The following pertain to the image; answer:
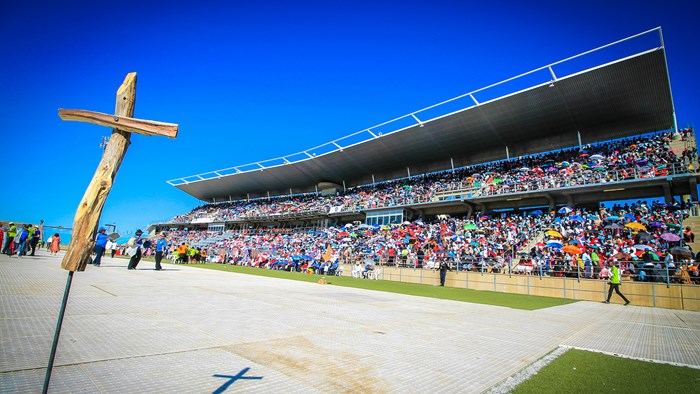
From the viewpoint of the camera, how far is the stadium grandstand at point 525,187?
1856 cm

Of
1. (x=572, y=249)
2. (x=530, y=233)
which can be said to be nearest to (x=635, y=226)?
(x=572, y=249)

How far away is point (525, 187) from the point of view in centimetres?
2659

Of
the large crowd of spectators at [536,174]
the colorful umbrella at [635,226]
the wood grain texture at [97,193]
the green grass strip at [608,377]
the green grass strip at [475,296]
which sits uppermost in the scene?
the large crowd of spectators at [536,174]

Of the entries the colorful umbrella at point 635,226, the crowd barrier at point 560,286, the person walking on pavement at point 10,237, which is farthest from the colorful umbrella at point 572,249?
the person walking on pavement at point 10,237

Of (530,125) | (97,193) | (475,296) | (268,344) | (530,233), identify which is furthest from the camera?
(530,125)

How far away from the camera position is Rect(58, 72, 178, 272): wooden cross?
8.06 ft

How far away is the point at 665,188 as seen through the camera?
2264 cm

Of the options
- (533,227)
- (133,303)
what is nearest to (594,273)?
(533,227)

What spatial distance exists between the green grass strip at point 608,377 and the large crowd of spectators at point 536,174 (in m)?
23.2

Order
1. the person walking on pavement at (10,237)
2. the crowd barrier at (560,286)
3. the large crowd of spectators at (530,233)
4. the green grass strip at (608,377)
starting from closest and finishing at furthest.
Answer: the green grass strip at (608,377), the crowd barrier at (560,286), the large crowd of spectators at (530,233), the person walking on pavement at (10,237)

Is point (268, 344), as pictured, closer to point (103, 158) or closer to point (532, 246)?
point (103, 158)

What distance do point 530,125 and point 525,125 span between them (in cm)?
39

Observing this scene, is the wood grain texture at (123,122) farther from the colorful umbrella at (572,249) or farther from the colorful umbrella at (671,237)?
the colorful umbrella at (671,237)

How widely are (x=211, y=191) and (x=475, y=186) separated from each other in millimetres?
48952
